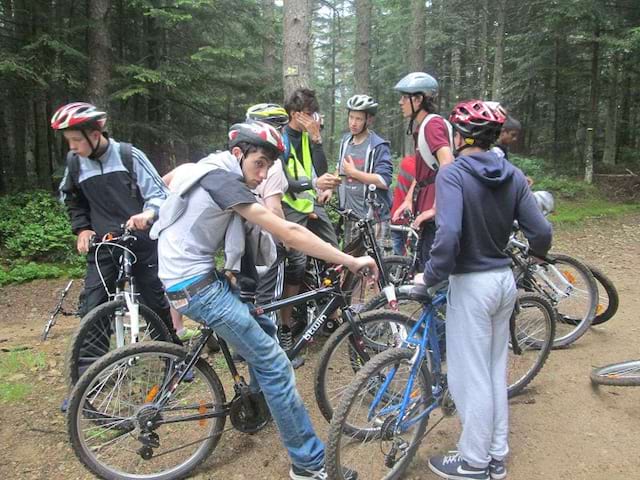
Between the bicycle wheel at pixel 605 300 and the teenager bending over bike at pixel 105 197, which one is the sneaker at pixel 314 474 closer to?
the teenager bending over bike at pixel 105 197

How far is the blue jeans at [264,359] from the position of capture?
2832 millimetres

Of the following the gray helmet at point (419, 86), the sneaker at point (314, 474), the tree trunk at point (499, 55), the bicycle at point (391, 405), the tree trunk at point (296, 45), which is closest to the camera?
the bicycle at point (391, 405)

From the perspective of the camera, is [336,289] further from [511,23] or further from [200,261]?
[511,23]

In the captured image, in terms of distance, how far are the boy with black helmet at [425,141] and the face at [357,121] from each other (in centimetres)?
75

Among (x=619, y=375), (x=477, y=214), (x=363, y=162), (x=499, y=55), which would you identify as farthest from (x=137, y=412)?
(x=499, y=55)

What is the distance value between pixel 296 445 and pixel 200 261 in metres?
1.27

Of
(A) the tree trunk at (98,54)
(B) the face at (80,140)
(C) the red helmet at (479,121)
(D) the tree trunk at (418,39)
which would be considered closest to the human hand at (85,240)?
(B) the face at (80,140)

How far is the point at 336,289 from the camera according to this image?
11.4 feet

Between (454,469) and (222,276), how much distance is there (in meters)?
1.89

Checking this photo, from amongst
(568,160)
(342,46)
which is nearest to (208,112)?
(568,160)

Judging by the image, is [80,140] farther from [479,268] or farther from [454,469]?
[454,469]

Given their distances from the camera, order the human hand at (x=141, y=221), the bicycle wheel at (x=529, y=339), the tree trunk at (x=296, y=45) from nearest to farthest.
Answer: the human hand at (x=141, y=221) < the bicycle wheel at (x=529, y=339) < the tree trunk at (x=296, y=45)

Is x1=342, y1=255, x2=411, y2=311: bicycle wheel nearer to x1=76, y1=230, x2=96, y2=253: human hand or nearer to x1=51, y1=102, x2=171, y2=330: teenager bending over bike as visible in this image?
x1=51, y1=102, x2=171, y2=330: teenager bending over bike

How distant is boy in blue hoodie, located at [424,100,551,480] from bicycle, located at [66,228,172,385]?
93.0 inches
